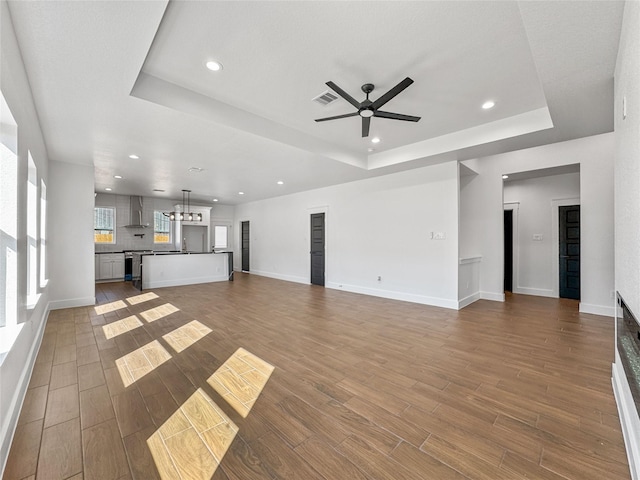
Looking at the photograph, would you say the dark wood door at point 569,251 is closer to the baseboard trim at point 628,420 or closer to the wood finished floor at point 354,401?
the wood finished floor at point 354,401

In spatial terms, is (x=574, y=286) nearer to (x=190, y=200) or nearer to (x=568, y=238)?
(x=568, y=238)

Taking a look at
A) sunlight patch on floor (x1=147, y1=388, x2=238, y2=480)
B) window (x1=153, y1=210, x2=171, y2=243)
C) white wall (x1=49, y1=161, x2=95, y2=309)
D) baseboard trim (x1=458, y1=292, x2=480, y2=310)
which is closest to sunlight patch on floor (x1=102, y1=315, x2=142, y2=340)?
white wall (x1=49, y1=161, x2=95, y2=309)

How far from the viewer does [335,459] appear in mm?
1513

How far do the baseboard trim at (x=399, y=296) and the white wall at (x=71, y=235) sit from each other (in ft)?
17.1

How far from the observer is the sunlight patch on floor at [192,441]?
1430mm

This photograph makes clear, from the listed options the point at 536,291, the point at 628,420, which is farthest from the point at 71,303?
the point at 536,291

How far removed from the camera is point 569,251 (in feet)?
18.9

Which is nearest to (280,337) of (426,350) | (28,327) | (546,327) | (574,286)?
(426,350)

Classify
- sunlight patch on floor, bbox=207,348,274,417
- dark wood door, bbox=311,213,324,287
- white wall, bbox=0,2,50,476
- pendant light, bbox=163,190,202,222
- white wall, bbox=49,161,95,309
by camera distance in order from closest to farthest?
1. white wall, bbox=0,2,50,476
2. sunlight patch on floor, bbox=207,348,274,417
3. white wall, bbox=49,161,95,309
4. dark wood door, bbox=311,213,324,287
5. pendant light, bbox=163,190,202,222

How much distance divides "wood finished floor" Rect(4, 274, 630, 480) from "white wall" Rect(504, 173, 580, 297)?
7.12 ft

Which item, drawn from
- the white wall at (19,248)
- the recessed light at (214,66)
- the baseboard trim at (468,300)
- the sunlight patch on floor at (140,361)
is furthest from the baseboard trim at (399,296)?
the white wall at (19,248)

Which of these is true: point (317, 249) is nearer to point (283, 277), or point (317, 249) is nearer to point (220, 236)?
point (283, 277)

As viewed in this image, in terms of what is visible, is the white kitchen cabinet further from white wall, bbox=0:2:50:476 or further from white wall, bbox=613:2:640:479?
white wall, bbox=613:2:640:479

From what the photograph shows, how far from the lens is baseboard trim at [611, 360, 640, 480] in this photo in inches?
53.7
